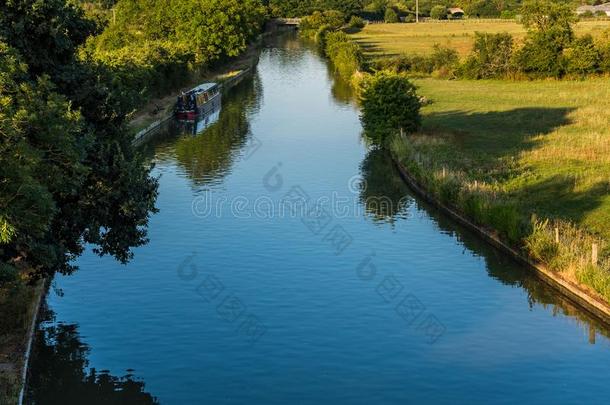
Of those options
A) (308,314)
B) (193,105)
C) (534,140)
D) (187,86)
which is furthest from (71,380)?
(187,86)

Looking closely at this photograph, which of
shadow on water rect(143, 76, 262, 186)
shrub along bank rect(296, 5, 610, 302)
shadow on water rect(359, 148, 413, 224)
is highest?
shrub along bank rect(296, 5, 610, 302)

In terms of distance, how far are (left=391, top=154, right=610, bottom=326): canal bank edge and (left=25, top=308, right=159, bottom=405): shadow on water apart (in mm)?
17685

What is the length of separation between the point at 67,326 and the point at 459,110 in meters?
55.7

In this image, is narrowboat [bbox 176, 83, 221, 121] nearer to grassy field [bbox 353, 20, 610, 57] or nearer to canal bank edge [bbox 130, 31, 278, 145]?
canal bank edge [bbox 130, 31, 278, 145]

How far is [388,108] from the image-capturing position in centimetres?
6719

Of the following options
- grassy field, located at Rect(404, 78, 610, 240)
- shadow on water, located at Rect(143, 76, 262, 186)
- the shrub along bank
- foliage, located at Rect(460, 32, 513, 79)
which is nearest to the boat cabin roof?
shadow on water, located at Rect(143, 76, 262, 186)

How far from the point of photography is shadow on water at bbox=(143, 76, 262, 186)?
6338cm

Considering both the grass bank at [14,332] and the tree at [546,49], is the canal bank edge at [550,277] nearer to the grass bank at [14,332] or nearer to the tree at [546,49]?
the grass bank at [14,332]

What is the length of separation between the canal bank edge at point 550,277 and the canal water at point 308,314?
501mm

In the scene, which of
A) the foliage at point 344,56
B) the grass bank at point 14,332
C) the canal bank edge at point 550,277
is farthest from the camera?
the foliage at point 344,56

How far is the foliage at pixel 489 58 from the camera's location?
356 ft

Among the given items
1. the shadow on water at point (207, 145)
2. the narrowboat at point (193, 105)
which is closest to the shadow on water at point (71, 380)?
the shadow on water at point (207, 145)

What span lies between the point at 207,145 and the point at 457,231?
29685mm

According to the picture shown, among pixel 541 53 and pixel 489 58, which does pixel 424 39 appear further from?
pixel 541 53
